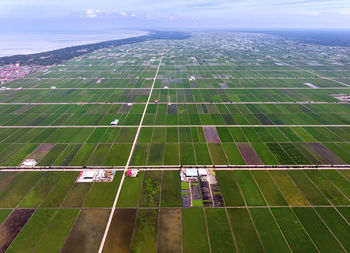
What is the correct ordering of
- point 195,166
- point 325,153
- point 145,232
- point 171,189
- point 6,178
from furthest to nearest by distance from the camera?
point 325,153, point 195,166, point 6,178, point 171,189, point 145,232

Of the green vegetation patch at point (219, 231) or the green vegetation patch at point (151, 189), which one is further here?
the green vegetation patch at point (151, 189)

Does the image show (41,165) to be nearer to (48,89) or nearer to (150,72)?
(48,89)

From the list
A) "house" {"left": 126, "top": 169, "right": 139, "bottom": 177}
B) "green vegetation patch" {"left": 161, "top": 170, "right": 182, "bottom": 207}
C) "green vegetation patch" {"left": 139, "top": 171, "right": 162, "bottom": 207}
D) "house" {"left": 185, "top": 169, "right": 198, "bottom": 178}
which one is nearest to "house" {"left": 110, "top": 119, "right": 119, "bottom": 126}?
"house" {"left": 126, "top": 169, "right": 139, "bottom": 177}

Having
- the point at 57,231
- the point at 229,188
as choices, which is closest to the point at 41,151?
the point at 57,231

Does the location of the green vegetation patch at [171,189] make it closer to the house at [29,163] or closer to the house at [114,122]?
the house at [114,122]

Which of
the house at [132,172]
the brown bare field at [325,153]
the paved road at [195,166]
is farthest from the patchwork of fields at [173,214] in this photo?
the brown bare field at [325,153]

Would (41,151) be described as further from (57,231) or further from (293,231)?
(293,231)

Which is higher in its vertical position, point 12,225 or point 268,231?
point 12,225
